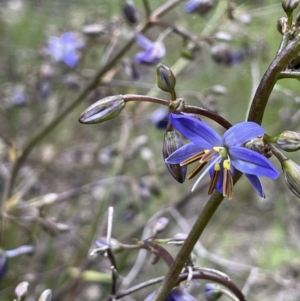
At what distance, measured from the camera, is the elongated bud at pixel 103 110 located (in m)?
0.74

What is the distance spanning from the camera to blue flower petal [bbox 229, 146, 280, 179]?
0.64 meters

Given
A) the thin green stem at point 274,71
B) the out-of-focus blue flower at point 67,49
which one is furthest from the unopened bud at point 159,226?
the out-of-focus blue flower at point 67,49

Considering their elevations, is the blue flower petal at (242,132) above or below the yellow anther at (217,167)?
above

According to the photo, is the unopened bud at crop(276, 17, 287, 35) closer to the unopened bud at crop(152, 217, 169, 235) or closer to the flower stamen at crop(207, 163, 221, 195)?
the flower stamen at crop(207, 163, 221, 195)

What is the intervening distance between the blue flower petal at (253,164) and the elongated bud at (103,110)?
0.18m

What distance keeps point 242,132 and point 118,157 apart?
4.45 ft

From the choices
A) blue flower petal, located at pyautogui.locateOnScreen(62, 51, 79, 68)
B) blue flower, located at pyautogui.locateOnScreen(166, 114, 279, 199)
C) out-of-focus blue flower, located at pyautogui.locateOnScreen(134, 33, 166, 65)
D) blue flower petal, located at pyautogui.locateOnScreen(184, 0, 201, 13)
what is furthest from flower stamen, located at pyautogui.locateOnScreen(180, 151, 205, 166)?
blue flower petal, located at pyautogui.locateOnScreen(62, 51, 79, 68)

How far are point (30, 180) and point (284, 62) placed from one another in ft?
4.86

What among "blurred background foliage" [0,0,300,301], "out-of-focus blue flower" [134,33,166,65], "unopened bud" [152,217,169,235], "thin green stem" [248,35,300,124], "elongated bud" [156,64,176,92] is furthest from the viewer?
"blurred background foliage" [0,0,300,301]

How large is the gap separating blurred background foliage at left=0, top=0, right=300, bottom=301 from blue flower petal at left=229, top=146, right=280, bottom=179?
0.89 m

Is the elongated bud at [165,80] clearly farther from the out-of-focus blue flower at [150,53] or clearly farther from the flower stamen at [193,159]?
the out-of-focus blue flower at [150,53]

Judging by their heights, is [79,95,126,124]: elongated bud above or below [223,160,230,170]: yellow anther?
above

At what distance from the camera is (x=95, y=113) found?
2.43 feet

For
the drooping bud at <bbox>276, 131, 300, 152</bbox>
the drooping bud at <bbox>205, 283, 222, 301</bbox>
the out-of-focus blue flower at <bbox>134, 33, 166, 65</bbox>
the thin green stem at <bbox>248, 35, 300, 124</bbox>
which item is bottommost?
the drooping bud at <bbox>205, 283, 222, 301</bbox>
